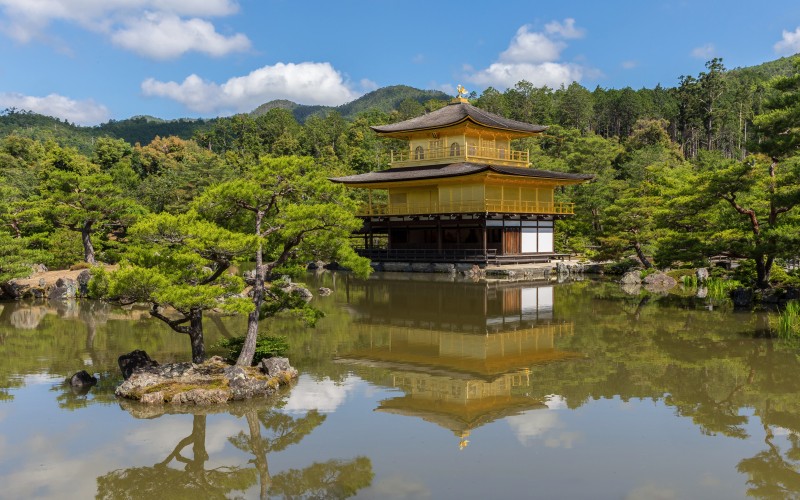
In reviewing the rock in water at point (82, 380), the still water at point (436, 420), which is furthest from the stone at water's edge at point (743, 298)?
the rock in water at point (82, 380)

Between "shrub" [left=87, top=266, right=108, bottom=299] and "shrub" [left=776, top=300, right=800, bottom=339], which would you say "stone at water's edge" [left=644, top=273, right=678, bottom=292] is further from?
"shrub" [left=87, top=266, right=108, bottom=299]

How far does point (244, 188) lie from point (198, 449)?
14.7 ft

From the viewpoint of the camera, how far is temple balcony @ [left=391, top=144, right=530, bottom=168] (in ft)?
121

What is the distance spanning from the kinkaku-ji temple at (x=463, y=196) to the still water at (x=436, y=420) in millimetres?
17197

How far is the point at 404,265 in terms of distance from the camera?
3453 cm

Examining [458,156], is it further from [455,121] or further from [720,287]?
[720,287]

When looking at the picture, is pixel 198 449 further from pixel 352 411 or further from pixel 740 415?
pixel 740 415

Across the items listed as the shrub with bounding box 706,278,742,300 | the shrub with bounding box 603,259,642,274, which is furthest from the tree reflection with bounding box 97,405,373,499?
the shrub with bounding box 603,259,642,274

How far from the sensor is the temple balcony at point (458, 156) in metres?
36.8

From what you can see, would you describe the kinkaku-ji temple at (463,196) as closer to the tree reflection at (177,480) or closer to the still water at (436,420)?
the still water at (436,420)

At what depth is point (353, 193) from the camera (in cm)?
4919

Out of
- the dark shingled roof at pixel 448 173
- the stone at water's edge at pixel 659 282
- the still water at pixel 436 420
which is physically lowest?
the still water at pixel 436 420

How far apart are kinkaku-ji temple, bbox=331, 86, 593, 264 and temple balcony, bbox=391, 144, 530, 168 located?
2.2 inches

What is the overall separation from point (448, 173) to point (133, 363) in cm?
2433
